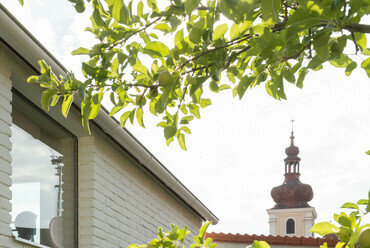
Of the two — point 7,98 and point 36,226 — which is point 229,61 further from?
point 36,226

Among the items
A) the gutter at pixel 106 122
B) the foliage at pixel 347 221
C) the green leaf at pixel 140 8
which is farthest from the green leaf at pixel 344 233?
the gutter at pixel 106 122

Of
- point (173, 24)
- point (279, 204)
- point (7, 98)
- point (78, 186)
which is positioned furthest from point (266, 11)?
point (279, 204)

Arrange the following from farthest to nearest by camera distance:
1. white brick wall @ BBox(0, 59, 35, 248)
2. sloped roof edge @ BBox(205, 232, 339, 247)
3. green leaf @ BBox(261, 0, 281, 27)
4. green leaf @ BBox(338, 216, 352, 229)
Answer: sloped roof edge @ BBox(205, 232, 339, 247) < white brick wall @ BBox(0, 59, 35, 248) < green leaf @ BBox(338, 216, 352, 229) < green leaf @ BBox(261, 0, 281, 27)

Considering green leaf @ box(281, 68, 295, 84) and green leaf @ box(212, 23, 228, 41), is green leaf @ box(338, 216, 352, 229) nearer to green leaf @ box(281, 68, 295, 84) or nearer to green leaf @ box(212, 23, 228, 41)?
green leaf @ box(281, 68, 295, 84)

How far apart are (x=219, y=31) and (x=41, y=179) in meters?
3.20

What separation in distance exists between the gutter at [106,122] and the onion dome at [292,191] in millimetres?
41651

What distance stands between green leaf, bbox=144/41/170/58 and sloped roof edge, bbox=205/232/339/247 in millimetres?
9978

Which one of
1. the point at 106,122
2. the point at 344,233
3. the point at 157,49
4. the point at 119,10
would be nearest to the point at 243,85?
the point at 157,49

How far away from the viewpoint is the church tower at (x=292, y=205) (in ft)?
156

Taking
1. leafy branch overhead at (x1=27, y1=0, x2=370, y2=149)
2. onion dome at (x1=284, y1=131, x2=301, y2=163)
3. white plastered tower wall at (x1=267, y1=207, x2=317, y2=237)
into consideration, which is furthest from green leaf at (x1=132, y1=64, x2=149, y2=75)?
onion dome at (x1=284, y1=131, x2=301, y2=163)

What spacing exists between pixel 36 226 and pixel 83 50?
2.70m

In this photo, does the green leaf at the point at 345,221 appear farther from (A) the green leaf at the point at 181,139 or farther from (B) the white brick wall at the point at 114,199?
(B) the white brick wall at the point at 114,199

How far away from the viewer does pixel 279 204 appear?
167 feet

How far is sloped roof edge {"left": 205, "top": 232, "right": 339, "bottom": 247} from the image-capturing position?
12.0m
